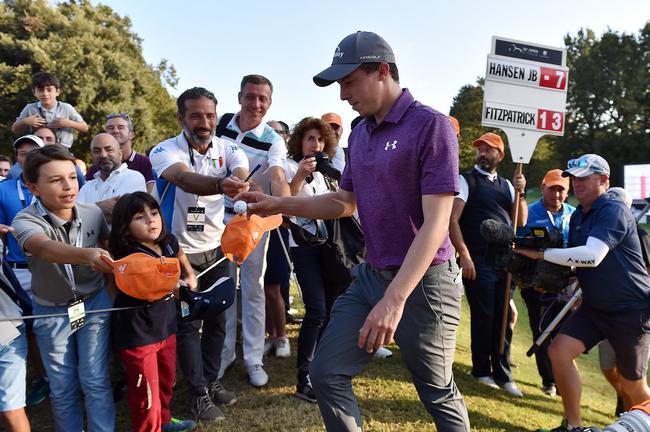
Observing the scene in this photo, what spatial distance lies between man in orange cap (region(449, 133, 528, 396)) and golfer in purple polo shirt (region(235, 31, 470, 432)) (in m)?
2.84

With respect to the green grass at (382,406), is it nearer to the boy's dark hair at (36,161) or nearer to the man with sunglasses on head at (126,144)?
the boy's dark hair at (36,161)

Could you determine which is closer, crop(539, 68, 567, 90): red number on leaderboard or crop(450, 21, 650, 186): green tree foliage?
crop(539, 68, 567, 90): red number on leaderboard

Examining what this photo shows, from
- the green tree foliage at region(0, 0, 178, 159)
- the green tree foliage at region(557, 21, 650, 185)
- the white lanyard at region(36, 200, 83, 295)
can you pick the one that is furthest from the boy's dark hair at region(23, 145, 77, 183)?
the green tree foliage at region(557, 21, 650, 185)

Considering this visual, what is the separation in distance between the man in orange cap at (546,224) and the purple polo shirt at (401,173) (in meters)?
3.74

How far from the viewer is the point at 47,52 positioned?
79.7 ft

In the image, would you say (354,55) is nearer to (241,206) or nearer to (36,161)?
(241,206)

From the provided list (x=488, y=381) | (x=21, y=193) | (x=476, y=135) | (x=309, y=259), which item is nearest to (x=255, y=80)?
(x=309, y=259)

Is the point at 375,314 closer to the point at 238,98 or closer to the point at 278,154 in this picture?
the point at 278,154

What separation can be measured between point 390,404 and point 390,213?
2.51 metres

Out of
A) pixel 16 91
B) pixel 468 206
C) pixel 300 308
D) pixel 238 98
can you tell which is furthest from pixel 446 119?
pixel 16 91

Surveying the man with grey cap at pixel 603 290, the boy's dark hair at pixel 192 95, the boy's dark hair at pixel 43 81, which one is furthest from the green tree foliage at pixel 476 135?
the boy's dark hair at pixel 192 95

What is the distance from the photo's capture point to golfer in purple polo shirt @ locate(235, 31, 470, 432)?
229cm

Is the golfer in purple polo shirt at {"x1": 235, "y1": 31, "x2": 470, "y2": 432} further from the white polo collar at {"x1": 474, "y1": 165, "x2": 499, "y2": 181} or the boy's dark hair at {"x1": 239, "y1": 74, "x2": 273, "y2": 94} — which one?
the white polo collar at {"x1": 474, "y1": 165, "x2": 499, "y2": 181}

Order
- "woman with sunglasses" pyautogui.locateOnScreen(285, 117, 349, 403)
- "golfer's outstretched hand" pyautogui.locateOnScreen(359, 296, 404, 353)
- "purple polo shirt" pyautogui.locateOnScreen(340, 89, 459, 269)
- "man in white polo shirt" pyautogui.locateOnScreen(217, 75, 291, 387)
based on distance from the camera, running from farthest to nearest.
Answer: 1. "man in white polo shirt" pyautogui.locateOnScreen(217, 75, 291, 387)
2. "woman with sunglasses" pyautogui.locateOnScreen(285, 117, 349, 403)
3. "purple polo shirt" pyautogui.locateOnScreen(340, 89, 459, 269)
4. "golfer's outstretched hand" pyautogui.locateOnScreen(359, 296, 404, 353)
